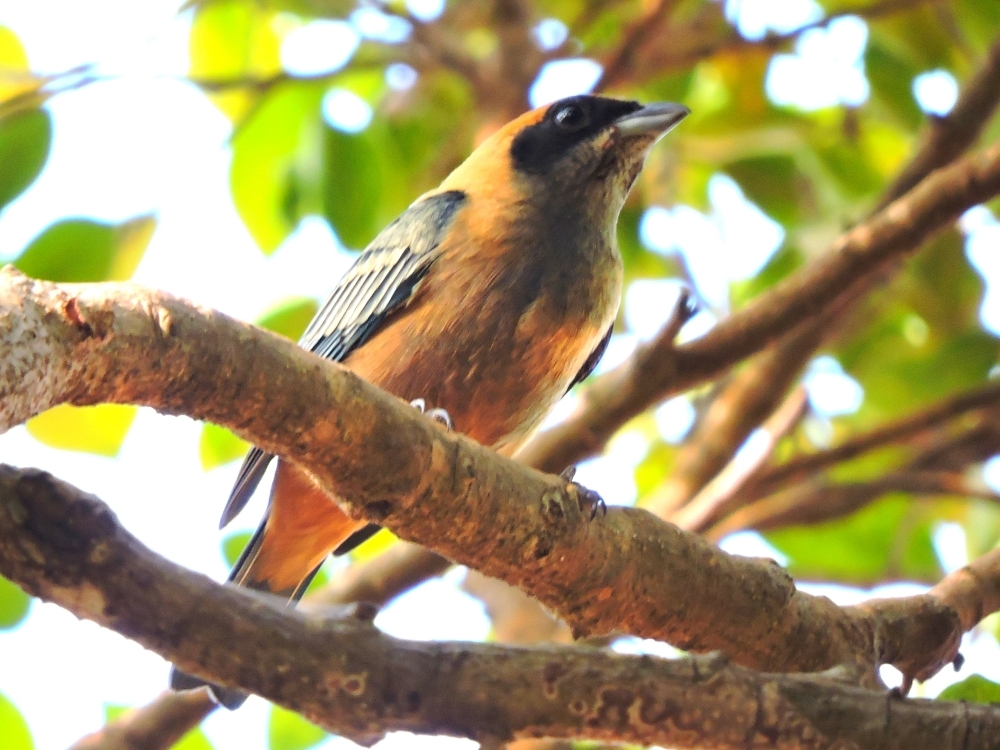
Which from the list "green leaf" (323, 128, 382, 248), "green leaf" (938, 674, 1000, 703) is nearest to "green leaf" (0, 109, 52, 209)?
"green leaf" (323, 128, 382, 248)

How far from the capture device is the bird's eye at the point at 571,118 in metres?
3.95

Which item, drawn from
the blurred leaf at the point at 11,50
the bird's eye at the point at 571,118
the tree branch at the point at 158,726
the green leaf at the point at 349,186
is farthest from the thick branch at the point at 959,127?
the blurred leaf at the point at 11,50

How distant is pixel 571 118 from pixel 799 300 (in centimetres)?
105

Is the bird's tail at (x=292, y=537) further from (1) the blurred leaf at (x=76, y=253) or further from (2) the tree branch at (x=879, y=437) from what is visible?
(2) the tree branch at (x=879, y=437)

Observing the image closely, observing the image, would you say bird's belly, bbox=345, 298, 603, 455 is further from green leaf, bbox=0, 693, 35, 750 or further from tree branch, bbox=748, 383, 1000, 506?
green leaf, bbox=0, 693, 35, 750

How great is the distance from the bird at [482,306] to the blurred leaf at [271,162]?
1.21 metres

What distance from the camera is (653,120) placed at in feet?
12.4

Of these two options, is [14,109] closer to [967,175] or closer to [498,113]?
[498,113]

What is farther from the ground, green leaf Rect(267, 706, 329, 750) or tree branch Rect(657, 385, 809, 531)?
tree branch Rect(657, 385, 809, 531)

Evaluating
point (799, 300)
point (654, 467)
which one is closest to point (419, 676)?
point (799, 300)

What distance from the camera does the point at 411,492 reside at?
205 cm

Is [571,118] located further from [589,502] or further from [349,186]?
[589,502]

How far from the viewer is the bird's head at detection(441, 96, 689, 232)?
365cm

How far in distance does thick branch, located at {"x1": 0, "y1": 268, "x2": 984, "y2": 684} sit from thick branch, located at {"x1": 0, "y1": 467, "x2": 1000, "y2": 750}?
21 cm
